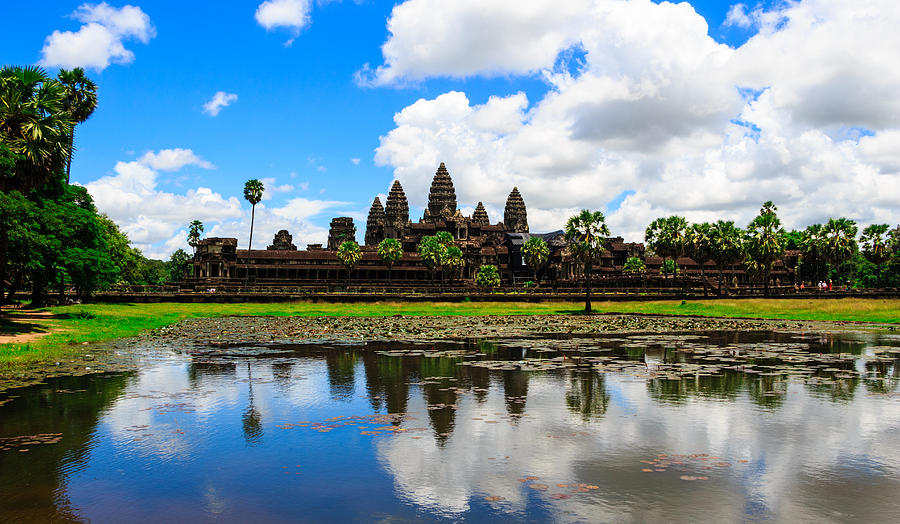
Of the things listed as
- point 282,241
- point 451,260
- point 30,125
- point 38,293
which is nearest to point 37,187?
point 30,125

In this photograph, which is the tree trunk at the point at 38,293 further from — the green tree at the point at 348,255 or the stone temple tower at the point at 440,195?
the stone temple tower at the point at 440,195

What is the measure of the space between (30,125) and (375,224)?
148 metres

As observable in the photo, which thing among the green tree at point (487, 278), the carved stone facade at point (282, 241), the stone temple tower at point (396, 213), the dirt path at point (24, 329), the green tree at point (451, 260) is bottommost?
the dirt path at point (24, 329)

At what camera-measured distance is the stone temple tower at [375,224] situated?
177 meters

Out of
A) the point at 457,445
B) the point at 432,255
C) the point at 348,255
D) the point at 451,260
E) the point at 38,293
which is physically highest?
the point at 432,255

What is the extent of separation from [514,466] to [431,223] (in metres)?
153

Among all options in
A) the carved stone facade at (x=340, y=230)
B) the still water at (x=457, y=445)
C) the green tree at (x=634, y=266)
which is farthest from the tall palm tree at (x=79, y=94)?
the carved stone facade at (x=340, y=230)

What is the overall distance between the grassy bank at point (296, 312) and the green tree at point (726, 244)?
19110 mm

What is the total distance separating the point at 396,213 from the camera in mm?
178750

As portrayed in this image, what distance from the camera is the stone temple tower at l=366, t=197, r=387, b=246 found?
176875 millimetres

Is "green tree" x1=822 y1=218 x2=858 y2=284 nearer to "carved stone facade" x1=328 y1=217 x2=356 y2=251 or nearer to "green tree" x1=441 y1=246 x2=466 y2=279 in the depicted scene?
"green tree" x1=441 y1=246 x2=466 y2=279

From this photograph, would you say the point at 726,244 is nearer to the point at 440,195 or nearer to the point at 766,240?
the point at 766,240

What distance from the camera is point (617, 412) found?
13750 millimetres

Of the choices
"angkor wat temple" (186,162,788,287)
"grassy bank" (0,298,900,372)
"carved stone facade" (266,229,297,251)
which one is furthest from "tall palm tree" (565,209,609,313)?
"carved stone facade" (266,229,297,251)
